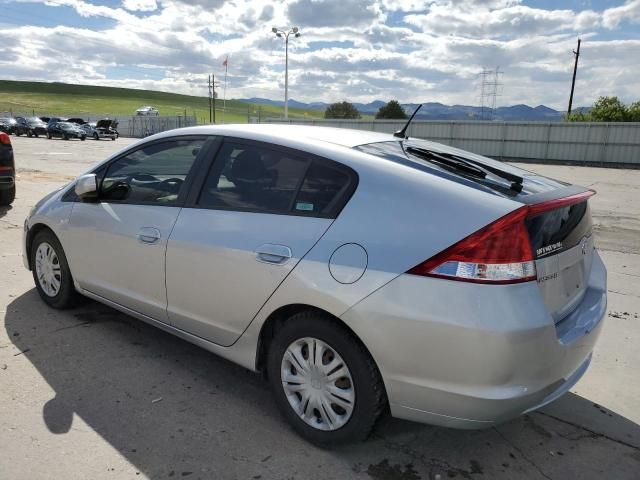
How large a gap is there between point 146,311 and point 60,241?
115 centimetres

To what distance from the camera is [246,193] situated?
2934mm

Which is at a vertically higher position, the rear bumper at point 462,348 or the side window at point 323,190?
the side window at point 323,190

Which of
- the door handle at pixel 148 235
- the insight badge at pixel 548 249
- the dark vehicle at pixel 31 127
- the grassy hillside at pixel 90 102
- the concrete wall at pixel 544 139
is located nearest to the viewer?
the insight badge at pixel 548 249

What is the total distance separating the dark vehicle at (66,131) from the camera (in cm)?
3747

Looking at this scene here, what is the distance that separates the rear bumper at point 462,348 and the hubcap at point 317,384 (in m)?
0.24

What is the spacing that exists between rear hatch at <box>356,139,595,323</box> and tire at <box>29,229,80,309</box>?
268cm

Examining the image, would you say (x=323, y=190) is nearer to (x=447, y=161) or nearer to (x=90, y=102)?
(x=447, y=161)

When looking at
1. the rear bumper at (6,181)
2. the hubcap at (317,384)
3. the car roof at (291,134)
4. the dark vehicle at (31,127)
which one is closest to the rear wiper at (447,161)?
the car roof at (291,134)

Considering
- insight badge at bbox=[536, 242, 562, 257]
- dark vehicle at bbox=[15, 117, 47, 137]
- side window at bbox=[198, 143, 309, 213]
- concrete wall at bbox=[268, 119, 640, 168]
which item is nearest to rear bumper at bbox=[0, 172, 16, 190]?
side window at bbox=[198, 143, 309, 213]

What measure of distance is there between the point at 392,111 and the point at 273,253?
6520 cm

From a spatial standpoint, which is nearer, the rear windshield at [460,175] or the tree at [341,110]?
the rear windshield at [460,175]

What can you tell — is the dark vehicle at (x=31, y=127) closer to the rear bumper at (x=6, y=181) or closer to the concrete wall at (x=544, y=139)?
the concrete wall at (x=544, y=139)

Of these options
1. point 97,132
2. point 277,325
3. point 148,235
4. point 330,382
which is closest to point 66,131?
point 97,132

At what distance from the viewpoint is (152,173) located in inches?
141
